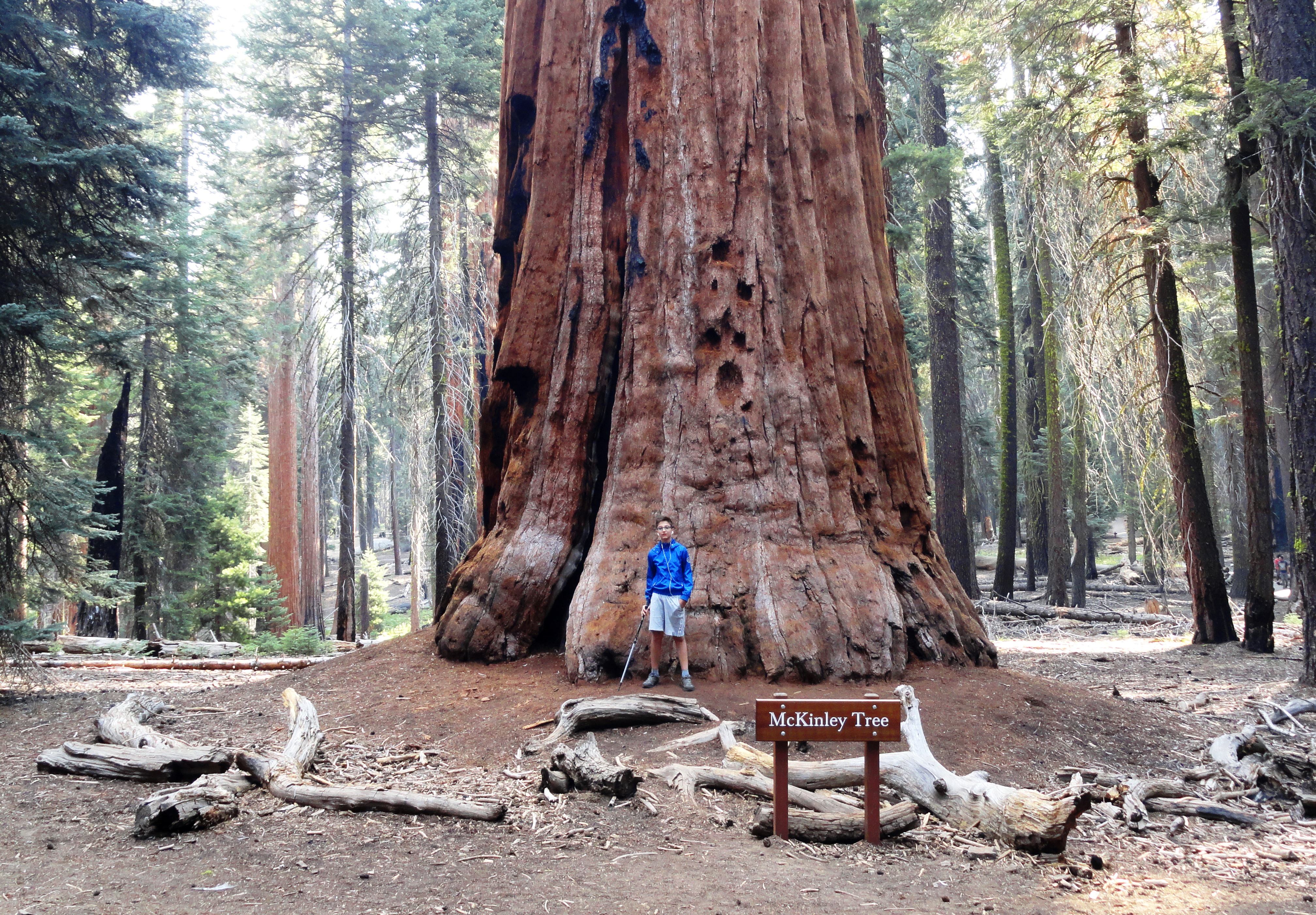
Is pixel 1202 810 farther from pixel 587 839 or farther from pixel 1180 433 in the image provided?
pixel 1180 433

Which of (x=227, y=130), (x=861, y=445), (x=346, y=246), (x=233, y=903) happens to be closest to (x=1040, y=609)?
(x=861, y=445)

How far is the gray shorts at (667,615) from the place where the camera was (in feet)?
22.3

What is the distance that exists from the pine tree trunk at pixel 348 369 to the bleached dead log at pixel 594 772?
12.8 metres

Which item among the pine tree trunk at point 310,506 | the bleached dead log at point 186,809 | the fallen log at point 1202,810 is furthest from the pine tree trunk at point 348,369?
the fallen log at point 1202,810

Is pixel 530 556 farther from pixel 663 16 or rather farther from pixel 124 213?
pixel 124 213

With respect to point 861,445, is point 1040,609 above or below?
below

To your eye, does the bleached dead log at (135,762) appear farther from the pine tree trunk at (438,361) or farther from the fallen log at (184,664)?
the pine tree trunk at (438,361)

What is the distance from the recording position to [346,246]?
17.0 meters

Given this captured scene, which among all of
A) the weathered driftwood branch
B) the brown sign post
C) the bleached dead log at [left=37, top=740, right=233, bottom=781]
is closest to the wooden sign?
the brown sign post

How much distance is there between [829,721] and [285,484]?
19377mm

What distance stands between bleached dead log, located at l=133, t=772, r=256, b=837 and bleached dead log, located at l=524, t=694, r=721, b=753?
196 cm

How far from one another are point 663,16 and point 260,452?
28.8 m

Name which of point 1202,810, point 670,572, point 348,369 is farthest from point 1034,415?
point 1202,810

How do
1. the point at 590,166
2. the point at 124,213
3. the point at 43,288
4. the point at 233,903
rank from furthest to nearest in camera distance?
the point at 124,213, the point at 43,288, the point at 590,166, the point at 233,903
